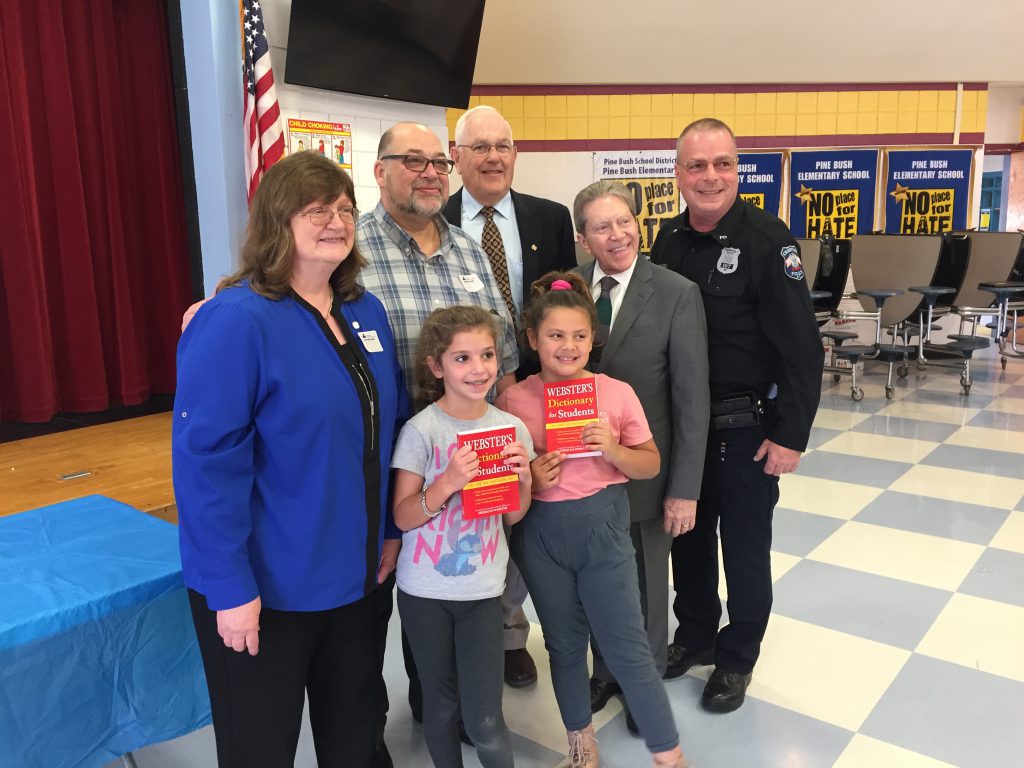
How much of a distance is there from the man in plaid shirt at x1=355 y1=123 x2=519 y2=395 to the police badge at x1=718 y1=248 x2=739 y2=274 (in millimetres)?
661

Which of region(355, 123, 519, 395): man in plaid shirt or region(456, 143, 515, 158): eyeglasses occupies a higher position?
region(456, 143, 515, 158): eyeglasses

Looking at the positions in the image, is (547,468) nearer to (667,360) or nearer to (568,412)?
(568,412)

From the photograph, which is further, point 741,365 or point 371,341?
point 741,365

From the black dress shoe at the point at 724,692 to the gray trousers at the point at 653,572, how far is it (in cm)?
23

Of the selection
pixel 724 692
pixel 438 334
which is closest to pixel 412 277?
pixel 438 334

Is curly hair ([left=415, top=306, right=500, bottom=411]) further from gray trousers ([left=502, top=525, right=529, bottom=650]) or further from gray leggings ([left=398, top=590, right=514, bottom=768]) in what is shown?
gray trousers ([left=502, top=525, right=529, bottom=650])

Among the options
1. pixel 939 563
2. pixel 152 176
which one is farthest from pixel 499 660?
pixel 152 176

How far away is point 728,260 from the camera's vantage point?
2109 mm

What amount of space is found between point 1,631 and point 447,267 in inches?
46.8

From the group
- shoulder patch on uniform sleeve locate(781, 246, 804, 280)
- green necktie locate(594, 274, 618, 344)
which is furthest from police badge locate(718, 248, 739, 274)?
green necktie locate(594, 274, 618, 344)

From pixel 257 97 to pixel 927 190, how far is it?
869 centimetres

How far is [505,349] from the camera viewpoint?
200 cm

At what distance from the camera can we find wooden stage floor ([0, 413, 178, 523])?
2969 millimetres

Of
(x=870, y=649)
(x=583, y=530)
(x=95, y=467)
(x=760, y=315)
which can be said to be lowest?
(x=870, y=649)
